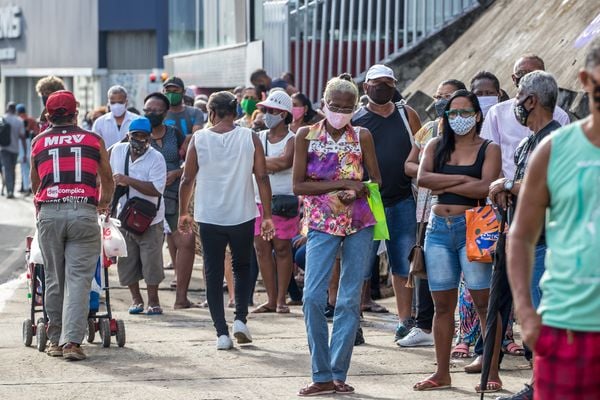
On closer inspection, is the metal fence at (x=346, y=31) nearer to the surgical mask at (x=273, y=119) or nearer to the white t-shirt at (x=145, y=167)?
the surgical mask at (x=273, y=119)

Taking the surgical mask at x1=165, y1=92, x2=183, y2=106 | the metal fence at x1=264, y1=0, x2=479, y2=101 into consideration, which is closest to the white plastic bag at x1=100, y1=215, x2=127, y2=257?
the surgical mask at x1=165, y1=92, x2=183, y2=106

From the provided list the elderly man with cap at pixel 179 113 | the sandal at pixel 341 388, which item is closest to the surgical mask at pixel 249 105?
the elderly man with cap at pixel 179 113

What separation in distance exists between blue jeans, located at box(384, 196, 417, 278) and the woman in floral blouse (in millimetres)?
1751

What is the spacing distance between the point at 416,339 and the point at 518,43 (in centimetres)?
547

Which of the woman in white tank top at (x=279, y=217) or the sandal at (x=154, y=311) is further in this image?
the sandal at (x=154, y=311)

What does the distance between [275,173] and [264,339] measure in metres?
2.00

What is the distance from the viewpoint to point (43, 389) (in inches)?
328

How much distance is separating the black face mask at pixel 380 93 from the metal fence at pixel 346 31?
8.53 meters

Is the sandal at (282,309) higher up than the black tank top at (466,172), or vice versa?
the black tank top at (466,172)

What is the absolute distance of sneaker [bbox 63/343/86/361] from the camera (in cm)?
934

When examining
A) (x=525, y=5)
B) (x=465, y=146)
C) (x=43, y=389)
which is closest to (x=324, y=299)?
(x=465, y=146)

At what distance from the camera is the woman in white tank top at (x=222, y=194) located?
9.84 metres

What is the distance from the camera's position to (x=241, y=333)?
32.1ft

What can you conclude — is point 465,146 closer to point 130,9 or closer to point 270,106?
point 270,106
